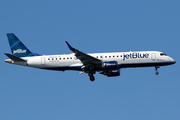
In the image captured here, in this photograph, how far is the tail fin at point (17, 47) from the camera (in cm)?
5505

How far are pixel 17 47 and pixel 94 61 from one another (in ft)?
48.6

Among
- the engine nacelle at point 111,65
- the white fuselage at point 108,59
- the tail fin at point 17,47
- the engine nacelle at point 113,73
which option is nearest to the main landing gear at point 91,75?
the white fuselage at point 108,59

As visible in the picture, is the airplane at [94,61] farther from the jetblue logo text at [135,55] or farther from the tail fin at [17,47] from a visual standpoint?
the tail fin at [17,47]

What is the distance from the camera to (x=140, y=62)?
168 ft

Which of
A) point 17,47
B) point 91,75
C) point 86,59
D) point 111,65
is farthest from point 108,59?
point 17,47

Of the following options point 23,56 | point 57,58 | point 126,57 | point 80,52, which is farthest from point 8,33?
point 126,57

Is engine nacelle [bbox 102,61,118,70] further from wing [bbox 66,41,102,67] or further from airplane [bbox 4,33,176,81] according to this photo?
wing [bbox 66,41,102,67]

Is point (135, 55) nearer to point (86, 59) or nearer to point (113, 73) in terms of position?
point (113, 73)

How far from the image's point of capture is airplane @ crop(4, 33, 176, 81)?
50.2m

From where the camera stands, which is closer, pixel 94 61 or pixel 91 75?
pixel 94 61

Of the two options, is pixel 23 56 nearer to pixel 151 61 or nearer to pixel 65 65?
pixel 65 65

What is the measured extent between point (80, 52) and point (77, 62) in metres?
4.05

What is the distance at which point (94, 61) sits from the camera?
50.3 meters

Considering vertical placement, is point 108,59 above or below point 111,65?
above
